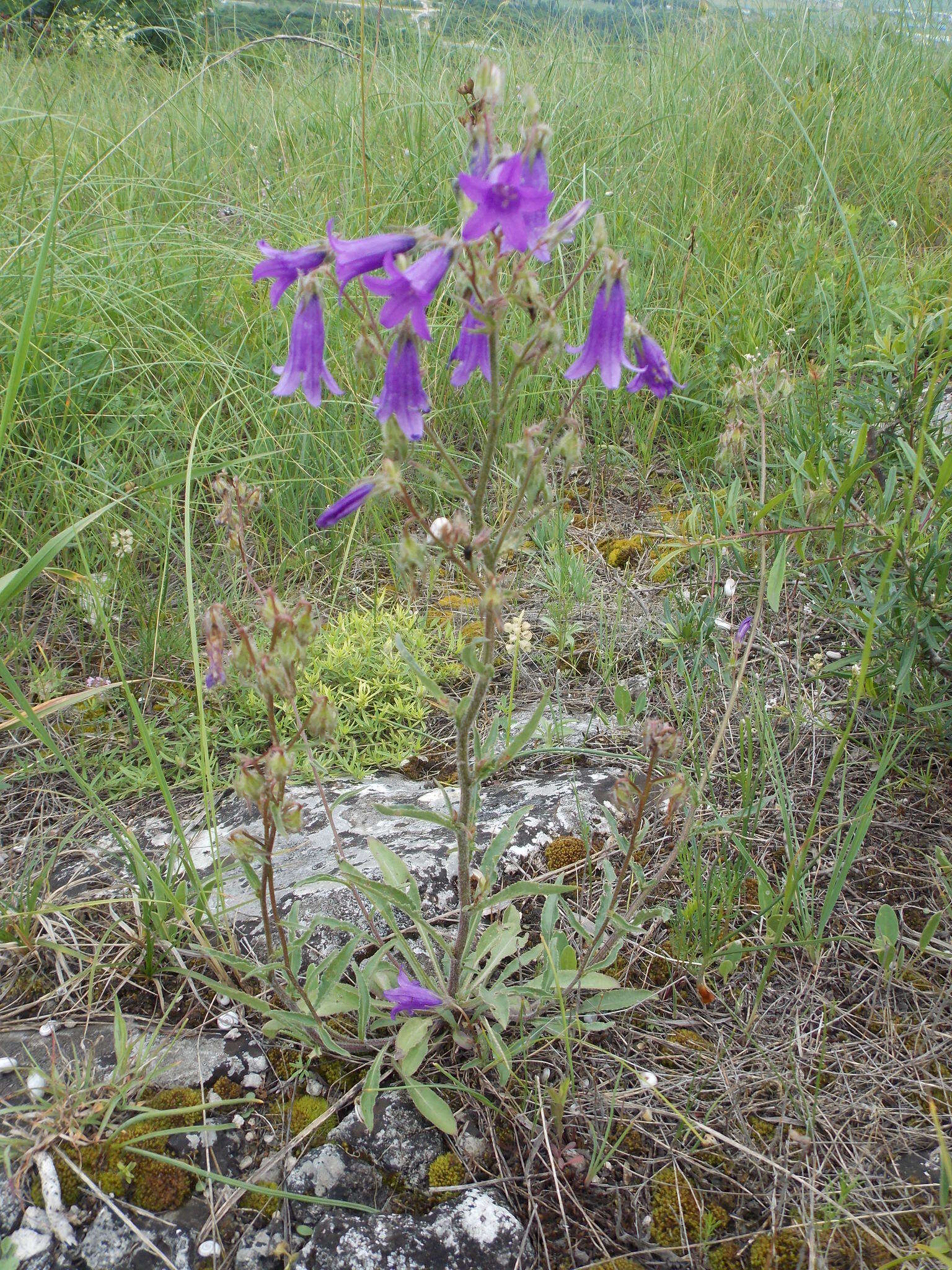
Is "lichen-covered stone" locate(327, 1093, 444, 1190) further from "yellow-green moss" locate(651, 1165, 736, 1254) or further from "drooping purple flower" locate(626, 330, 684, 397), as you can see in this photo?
"drooping purple flower" locate(626, 330, 684, 397)

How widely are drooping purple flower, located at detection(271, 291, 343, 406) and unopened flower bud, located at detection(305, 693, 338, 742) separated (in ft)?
1.73

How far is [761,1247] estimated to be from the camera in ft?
4.79

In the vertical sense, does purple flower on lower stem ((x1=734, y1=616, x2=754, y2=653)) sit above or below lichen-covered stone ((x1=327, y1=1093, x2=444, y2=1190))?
above

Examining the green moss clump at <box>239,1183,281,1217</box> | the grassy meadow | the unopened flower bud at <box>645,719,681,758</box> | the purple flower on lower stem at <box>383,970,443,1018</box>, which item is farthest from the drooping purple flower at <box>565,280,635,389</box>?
the green moss clump at <box>239,1183,281,1217</box>

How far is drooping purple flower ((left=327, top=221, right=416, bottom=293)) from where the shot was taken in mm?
1270

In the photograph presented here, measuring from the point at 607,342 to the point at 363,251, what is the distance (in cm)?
48

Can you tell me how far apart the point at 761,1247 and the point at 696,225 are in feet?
13.1

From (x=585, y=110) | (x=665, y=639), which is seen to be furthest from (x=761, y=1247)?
(x=585, y=110)

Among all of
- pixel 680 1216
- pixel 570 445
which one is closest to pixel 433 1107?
pixel 680 1216

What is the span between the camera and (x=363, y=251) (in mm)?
1275

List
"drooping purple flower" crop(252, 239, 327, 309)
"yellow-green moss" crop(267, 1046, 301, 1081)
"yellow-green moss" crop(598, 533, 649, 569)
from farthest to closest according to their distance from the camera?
"yellow-green moss" crop(598, 533, 649, 569), "yellow-green moss" crop(267, 1046, 301, 1081), "drooping purple flower" crop(252, 239, 327, 309)

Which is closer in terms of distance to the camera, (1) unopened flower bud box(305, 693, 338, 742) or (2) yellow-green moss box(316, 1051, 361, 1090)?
(1) unopened flower bud box(305, 693, 338, 742)

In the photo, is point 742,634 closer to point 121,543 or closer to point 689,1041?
point 689,1041

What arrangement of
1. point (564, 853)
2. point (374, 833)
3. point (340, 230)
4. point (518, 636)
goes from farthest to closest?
1. point (340, 230)
2. point (518, 636)
3. point (374, 833)
4. point (564, 853)
